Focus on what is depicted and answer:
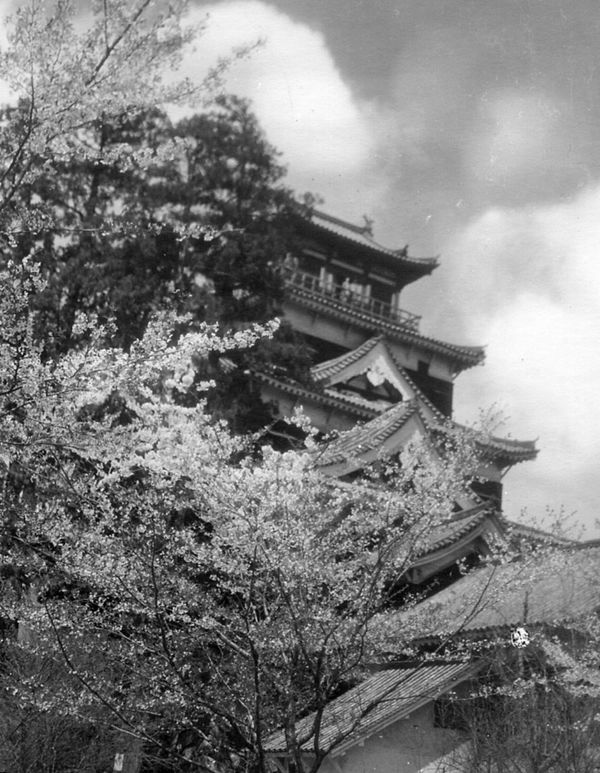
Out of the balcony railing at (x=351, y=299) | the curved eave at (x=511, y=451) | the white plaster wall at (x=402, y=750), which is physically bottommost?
the white plaster wall at (x=402, y=750)

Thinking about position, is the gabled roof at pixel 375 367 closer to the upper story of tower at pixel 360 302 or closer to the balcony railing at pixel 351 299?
the upper story of tower at pixel 360 302

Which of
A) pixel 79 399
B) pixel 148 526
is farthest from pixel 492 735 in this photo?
pixel 79 399

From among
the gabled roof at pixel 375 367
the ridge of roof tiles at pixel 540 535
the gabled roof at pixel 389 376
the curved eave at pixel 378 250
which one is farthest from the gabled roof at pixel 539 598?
the curved eave at pixel 378 250

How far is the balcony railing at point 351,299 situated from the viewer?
81.6 ft

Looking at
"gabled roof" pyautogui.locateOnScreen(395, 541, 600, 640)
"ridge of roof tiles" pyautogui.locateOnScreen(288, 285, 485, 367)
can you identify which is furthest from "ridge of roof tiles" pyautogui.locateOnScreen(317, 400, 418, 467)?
"ridge of roof tiles" pyautogui.locateOnScreen(288, 285, 485, 367)

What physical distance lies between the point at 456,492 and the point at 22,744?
488cm

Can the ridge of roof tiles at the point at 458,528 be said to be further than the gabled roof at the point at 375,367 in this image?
No

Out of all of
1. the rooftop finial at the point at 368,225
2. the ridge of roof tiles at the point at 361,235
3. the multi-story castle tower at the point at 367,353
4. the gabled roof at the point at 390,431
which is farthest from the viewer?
the rooftop finial at the point at 368,225

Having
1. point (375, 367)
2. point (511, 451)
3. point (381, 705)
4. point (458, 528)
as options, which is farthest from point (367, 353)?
point (381, 705)

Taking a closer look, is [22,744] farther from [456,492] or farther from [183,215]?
[183,215]

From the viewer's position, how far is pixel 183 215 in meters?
15.2

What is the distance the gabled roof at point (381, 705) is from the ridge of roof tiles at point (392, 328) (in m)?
14.6

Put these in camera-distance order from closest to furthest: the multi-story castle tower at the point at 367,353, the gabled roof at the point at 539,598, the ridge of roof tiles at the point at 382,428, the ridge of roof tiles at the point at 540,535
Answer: the gabled roof at the point at 539,598 → the ridge of roof tiles at the point at 540,535 → the ridge of roof tiles at the point at 382,428 → the multi-story castle tower at the point at 367,353

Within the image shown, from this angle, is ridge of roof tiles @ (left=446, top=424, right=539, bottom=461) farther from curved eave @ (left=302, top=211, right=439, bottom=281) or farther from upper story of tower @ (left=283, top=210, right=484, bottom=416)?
curved eave @ (left=302, top=211, right=439, bottom=281)
